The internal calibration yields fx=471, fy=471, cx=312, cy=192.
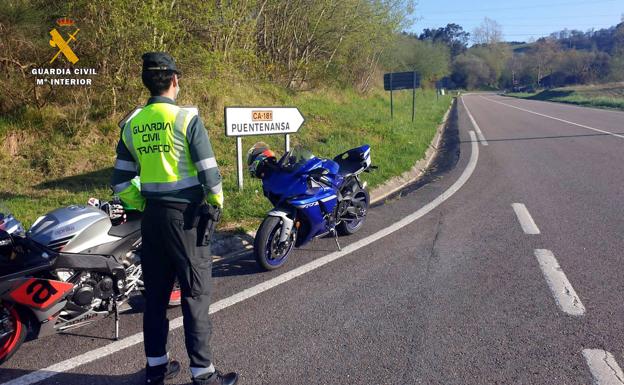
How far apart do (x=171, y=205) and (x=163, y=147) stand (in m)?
0.35

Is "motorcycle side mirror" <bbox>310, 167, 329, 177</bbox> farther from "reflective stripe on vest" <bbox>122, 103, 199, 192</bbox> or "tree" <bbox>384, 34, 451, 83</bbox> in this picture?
"tree" <bbox>384, 34, 451, 83</bbox>

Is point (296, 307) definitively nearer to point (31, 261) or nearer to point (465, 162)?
point (31, 261)

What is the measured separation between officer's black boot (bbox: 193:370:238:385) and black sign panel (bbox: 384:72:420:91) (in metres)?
16.8

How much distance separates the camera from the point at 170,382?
3033mm

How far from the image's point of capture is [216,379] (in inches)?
114

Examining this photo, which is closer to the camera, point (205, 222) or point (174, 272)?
point (205, 222)

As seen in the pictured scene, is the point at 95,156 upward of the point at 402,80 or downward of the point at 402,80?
downward

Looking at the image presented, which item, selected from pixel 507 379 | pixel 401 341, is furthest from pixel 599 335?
pixel 401 341

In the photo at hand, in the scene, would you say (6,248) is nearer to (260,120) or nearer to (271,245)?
(271,245)

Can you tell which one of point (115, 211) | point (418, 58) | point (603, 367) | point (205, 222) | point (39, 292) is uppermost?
point (418, 58)

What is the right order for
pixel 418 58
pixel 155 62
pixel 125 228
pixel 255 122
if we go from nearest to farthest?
pixel 155 62 < pixel 125 228 < pixel 255 122 < pixel 418 58

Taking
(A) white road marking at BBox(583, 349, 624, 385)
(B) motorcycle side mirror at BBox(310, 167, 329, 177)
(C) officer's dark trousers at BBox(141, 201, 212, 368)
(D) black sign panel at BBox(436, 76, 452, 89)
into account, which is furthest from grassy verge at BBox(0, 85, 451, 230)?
(D) black sign panel at BBox(436, 76, 452, 89)

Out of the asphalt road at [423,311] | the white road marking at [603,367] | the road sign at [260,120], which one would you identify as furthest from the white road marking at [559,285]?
the road sign at [260,120]

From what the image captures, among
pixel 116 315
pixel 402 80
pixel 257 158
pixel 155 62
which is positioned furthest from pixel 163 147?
pixel 402 80
